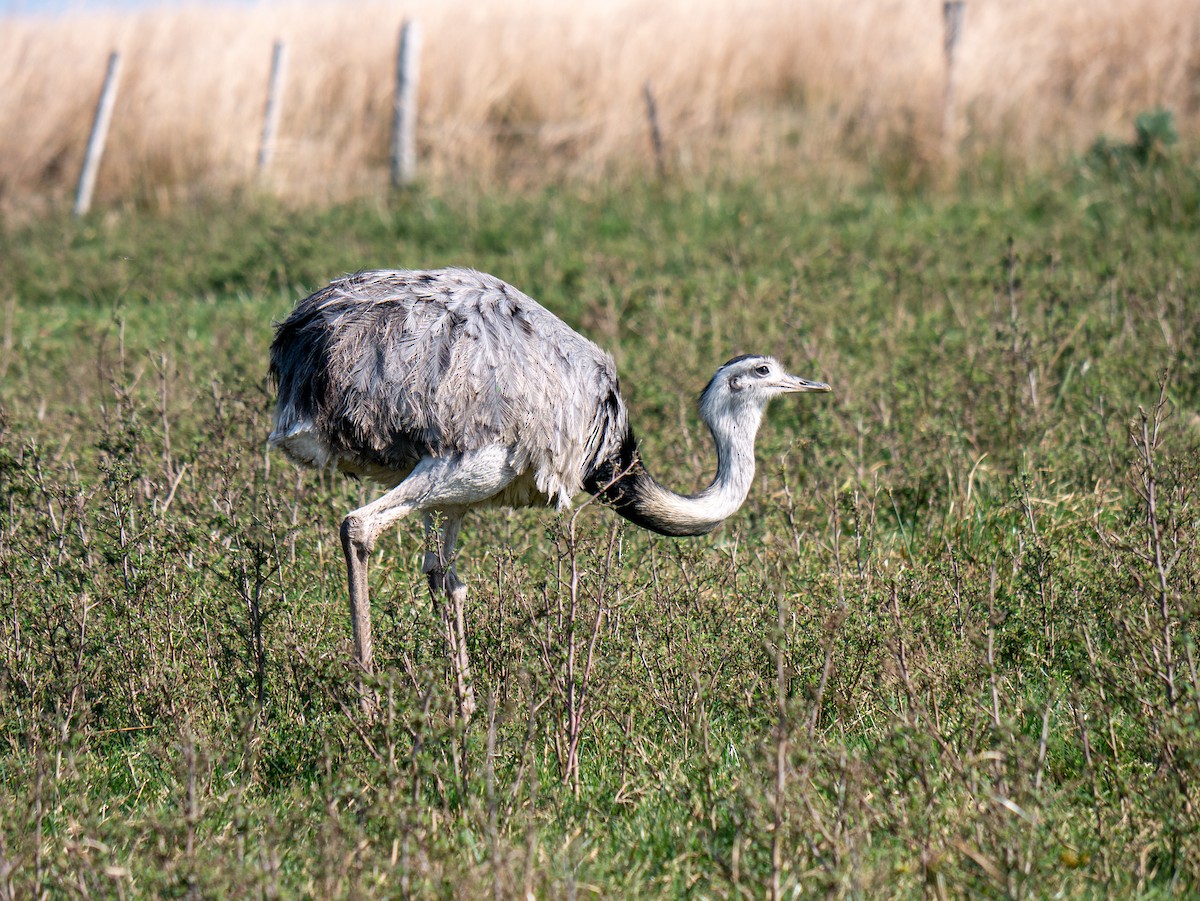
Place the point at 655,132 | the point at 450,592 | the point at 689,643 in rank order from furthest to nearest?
the point at 655,132, the point at 450,592, the point at 689,643

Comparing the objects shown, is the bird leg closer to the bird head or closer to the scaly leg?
the scaly leg

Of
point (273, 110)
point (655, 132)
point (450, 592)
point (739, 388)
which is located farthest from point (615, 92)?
point (450, 592)

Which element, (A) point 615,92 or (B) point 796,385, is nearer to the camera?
(B) point 796,385

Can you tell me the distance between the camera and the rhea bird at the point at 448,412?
473cm

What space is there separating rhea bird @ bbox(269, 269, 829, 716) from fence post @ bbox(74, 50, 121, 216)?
9.14 meters

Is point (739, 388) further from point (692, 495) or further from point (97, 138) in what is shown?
point (97, 138)

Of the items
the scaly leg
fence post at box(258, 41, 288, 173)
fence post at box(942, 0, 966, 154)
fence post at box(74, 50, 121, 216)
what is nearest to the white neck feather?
the scaly leg

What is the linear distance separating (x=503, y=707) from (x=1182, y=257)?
6400 millimetres

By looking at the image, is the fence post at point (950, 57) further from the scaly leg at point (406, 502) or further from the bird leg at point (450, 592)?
the scaly leg at point (406, 502)

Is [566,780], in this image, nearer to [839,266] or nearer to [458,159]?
[839,266]

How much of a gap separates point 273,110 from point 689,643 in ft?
33.8

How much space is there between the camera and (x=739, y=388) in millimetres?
5477

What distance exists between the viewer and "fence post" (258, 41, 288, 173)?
13391 mm

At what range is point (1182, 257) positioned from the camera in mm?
8922
